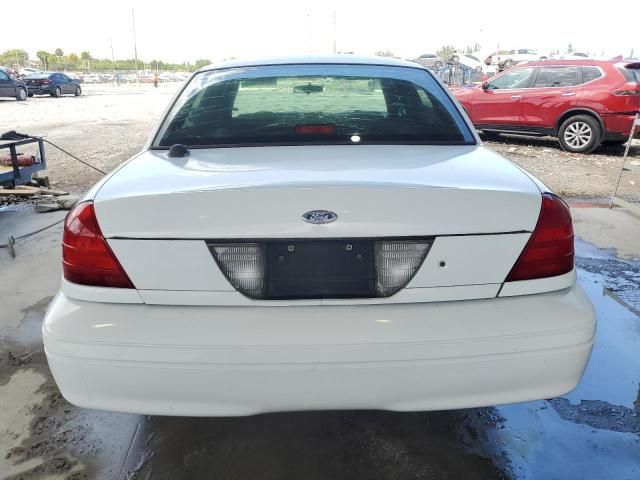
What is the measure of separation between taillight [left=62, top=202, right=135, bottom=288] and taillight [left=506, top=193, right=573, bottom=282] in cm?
125

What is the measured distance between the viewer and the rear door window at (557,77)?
1034cm

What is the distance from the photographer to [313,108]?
296 cm

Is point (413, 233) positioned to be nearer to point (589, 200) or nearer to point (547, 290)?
point (547, 290)

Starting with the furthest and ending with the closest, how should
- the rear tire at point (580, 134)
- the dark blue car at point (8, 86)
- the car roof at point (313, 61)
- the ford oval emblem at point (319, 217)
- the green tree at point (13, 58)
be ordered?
1. the green tree at point (13, 58)
2. the dark blue car at point (8, 86)
3. the rear tire at point (580, 134)
4. the car roof at point (313, 61)
5. the ford oval emblem at point (319, 217)

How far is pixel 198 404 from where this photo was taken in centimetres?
176

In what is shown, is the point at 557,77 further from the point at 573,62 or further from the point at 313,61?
the point at 313,61

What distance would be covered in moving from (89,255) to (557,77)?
34.7 feet

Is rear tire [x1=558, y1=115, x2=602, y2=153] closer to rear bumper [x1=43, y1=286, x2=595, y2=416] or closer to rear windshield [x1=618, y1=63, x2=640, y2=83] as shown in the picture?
rear windshield [x1=618, y1=63, x2=640, y2=83]

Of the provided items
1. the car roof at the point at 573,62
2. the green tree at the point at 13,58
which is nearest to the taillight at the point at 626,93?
the car roof at the point at 573,62

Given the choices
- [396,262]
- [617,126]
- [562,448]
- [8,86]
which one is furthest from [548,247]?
[8,86]

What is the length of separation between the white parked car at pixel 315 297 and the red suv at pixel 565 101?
7.96 m

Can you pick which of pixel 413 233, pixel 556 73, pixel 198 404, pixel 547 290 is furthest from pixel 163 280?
pixel 556 73

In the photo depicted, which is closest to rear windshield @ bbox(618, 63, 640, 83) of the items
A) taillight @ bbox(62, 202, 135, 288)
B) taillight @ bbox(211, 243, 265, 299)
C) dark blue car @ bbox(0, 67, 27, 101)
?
taillight @ bbox(211, 243, 265, 299)

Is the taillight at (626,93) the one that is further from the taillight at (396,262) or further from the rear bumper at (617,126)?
the taillight at (396,262)
